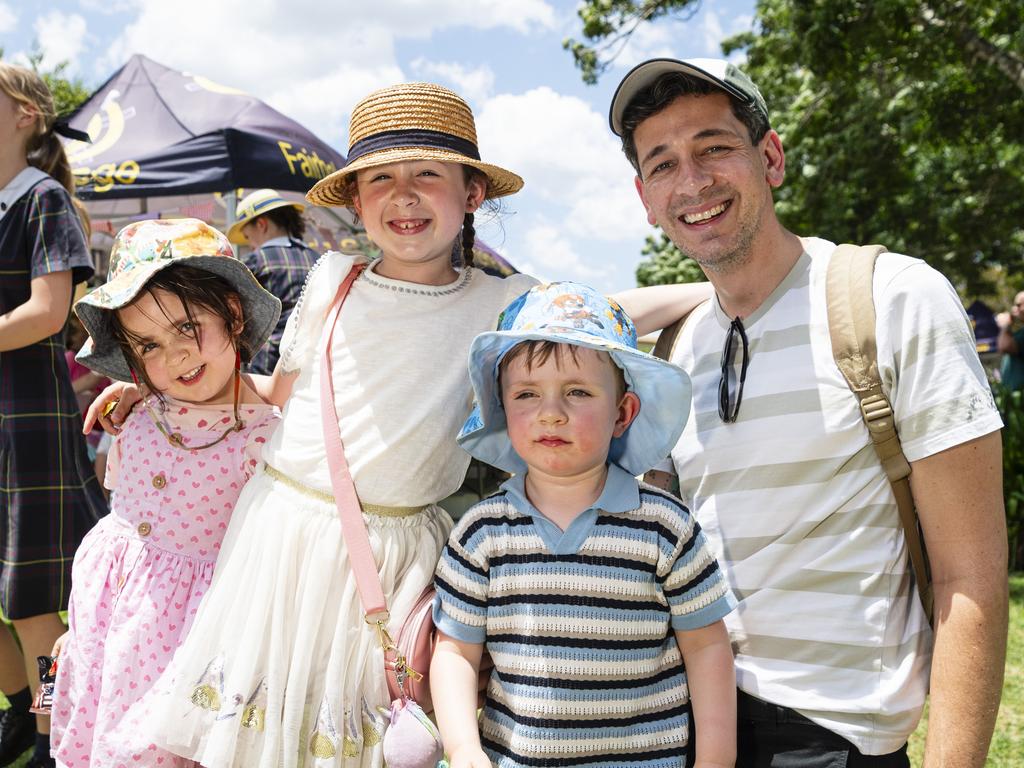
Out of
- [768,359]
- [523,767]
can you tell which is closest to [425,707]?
[523,767]

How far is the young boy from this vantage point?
1741mm

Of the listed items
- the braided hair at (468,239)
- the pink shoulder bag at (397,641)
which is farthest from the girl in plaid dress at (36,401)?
the pink shoulder bag at (397,641)

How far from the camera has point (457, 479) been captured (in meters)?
2.18

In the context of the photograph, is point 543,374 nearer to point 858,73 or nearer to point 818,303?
point 818,303

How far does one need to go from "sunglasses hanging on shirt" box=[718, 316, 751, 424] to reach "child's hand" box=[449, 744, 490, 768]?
2.96 feet

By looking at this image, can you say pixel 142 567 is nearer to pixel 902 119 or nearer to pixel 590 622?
pixel 590 622

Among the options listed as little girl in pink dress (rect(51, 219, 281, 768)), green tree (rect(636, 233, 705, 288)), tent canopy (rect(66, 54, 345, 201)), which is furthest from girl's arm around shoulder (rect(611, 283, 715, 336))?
green tree (rect(636, 233, 705, 288))

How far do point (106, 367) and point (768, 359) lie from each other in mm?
1853

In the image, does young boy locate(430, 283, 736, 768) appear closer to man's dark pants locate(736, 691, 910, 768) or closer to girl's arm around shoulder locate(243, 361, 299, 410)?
man's dark pants locate(736, 691, 910, 768)

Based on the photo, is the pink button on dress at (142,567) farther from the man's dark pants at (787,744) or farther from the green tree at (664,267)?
the green tree at (664,267)

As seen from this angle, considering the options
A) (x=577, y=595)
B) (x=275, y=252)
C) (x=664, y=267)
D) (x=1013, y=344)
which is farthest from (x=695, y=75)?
(x=664, y=267)

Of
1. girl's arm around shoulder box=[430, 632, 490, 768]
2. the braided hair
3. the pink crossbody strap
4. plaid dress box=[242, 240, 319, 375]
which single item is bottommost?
girl's arm around shoulder box=[430, 632, 490, 768]

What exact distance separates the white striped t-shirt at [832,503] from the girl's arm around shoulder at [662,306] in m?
0.34

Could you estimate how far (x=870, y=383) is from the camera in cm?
176
